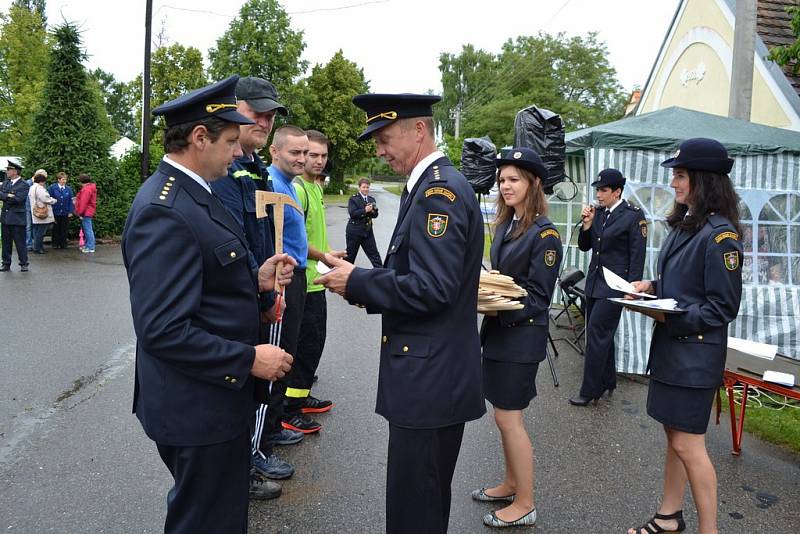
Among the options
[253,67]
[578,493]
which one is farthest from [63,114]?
[253,67]

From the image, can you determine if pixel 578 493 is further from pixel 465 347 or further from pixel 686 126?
pixel 686 126

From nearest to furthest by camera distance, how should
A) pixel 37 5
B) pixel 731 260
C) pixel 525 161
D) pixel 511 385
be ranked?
pixel 731 260 → pixel 511 385 → pixel 525 161 → pixel 37 5

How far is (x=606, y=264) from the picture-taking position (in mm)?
5961

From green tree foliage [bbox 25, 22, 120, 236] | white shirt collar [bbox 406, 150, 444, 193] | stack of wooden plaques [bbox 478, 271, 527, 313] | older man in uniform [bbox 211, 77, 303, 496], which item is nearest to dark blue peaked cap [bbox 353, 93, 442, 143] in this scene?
white shirt collar [bbox 406, 150, 444, 193]

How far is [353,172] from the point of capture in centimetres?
8788

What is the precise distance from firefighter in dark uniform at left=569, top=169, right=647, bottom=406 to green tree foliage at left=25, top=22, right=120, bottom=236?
1548cm

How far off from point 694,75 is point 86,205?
14970mm

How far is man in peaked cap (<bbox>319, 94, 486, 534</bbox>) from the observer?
224 cm

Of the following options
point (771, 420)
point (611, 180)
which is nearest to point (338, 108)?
point (611, 180)

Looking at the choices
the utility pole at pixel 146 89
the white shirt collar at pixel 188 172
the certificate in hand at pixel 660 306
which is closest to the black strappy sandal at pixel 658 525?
the certificate in hand at pixel 660 306

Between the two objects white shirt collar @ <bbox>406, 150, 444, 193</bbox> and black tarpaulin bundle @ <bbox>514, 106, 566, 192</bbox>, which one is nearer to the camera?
white shirt collar @ <bbox>406, 150, 444, 193</bbox>

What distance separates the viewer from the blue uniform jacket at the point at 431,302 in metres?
2.22

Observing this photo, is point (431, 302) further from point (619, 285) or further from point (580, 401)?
point (580, 401)

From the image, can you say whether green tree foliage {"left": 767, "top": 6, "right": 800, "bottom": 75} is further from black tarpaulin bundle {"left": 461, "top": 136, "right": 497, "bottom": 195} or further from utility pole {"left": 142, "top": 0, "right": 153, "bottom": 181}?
utility pole {"left": 142, "top": 0, "right": 153, "bottom": 181}
